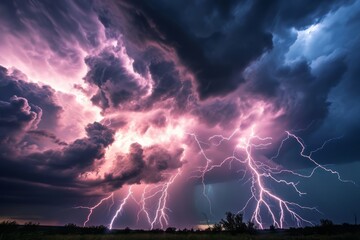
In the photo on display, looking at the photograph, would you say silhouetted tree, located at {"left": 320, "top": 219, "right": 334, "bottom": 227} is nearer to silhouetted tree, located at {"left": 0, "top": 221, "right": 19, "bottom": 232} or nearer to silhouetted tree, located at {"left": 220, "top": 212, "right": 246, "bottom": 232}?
silhouetted tree, located at {"left": 220, "top": 212, "right": 246, "bottom": 232}

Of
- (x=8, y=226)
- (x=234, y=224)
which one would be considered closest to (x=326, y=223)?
(x=234, y=224)

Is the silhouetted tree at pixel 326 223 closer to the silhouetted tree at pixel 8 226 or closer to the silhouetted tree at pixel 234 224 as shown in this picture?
the silhouetted tree at pixel 234 224

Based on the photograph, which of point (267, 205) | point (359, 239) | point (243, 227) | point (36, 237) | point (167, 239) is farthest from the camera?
point (267, 205)

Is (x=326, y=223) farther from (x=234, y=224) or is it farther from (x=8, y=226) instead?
(x=8, y=226)

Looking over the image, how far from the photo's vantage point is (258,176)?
124 feet

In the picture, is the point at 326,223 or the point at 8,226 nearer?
the point at 8,226

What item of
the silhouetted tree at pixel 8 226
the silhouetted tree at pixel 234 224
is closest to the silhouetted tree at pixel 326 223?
the silhouetted tree at pixel 234 224

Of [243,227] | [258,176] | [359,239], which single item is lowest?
[359,239]

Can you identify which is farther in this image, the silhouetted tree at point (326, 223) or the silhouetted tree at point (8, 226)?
the silhouetted tree at point (326, 223)

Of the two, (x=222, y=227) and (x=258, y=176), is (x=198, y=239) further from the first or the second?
(x=258, y=176)

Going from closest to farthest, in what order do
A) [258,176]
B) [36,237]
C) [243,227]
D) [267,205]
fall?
[36,237]
[243,227]
[267,205]
[258,176]

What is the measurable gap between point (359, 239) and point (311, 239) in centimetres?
272

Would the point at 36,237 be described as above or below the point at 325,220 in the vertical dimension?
below

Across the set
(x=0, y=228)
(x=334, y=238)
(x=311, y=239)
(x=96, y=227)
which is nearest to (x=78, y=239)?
(x=0, y=228)
